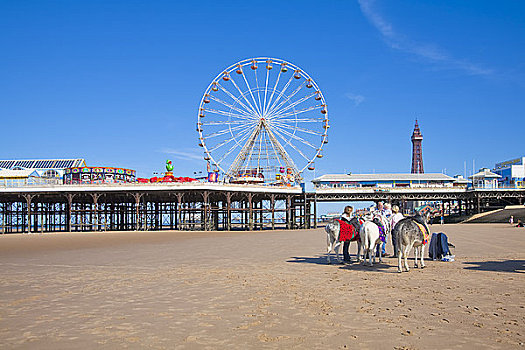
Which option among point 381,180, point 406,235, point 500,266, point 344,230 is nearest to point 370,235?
point 344,230

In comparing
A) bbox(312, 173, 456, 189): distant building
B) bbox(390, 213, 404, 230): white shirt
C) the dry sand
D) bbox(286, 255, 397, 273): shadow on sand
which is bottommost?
bbox(286, 255, 397, 273): shadow on sand

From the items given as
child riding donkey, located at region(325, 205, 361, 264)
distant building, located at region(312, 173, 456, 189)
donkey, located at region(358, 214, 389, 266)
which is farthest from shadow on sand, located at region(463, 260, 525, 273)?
distant building, located at region(312, 173, 456, 189)

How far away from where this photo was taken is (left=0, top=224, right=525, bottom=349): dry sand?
6.71m

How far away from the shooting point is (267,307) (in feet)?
29.1

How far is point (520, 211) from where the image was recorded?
7050 centimetres

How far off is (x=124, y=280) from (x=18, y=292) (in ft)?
8.73


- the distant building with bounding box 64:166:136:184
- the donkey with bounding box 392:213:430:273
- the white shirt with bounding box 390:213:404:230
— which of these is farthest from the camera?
the distant building with bounding box 64:166:136:184

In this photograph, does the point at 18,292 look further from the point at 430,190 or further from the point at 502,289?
the point at 430,190

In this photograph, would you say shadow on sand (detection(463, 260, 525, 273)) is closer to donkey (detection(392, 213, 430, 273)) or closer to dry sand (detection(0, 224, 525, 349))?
dry sand (detection(0, 224, 525, 349))

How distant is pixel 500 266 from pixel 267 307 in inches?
362

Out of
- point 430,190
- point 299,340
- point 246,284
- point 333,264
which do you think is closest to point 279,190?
point 430,190

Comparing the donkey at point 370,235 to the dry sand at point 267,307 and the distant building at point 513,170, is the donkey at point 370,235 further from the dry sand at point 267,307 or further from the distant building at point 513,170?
the distant building at point 513,170

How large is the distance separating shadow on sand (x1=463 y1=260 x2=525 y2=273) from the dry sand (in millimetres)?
33

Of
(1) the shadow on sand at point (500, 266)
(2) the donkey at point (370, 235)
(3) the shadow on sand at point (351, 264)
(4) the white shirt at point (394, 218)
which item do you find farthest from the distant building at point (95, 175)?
(1) the shadow on sand at point (500, 266)
